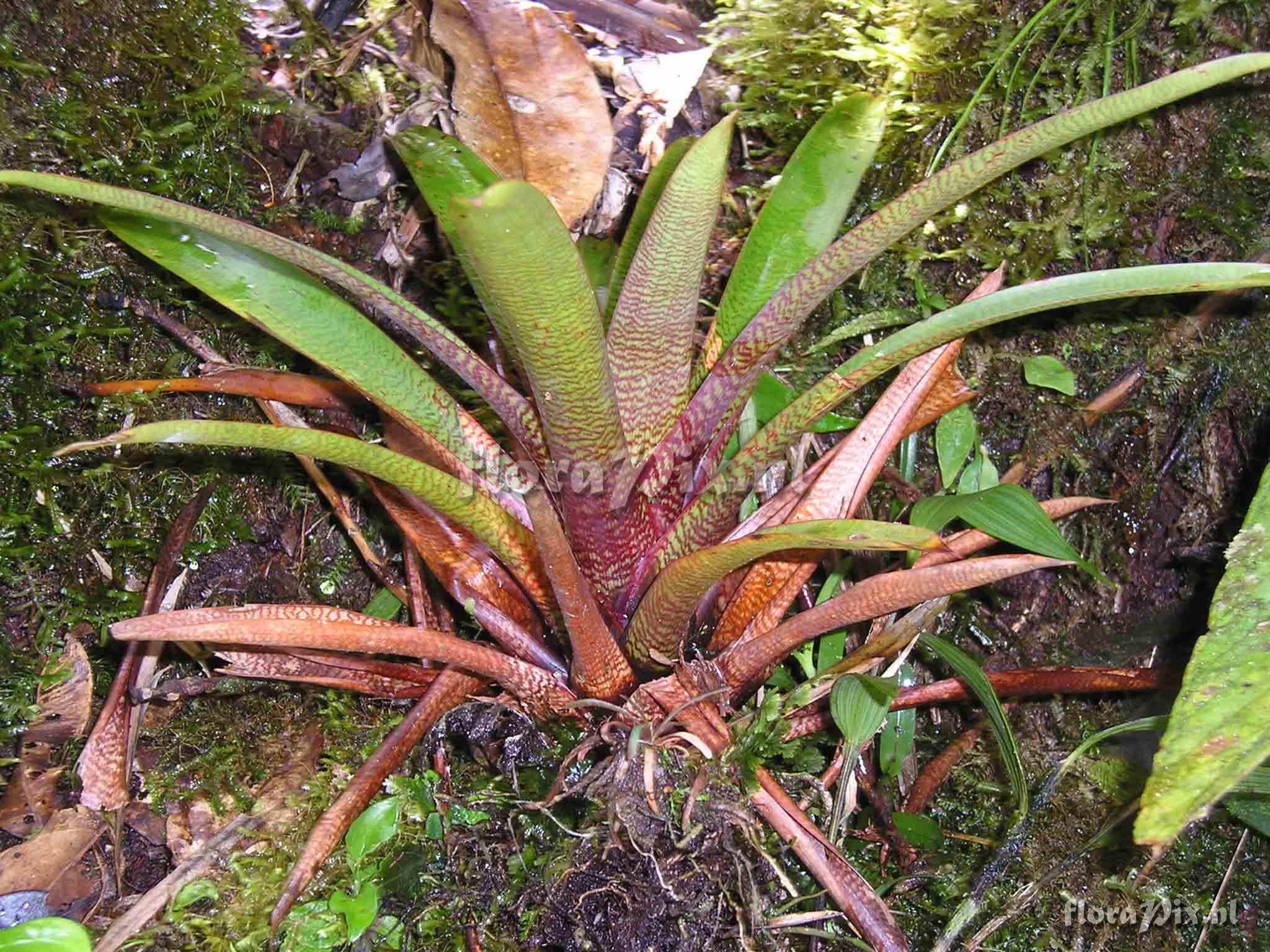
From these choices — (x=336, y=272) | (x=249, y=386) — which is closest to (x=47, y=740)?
(x=249, y=386)

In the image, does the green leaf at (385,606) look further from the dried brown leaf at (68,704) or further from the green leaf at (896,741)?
the green leaf at (896,741)

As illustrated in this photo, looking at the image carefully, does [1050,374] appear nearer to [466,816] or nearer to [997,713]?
[997,713]

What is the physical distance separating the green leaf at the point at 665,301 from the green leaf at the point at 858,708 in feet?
1.49

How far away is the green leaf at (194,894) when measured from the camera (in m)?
1.25

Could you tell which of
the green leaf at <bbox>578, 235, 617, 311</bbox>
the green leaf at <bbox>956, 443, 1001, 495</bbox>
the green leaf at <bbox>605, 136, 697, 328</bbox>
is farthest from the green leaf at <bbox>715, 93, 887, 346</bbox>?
the green leaf at <bbox>956, 443, 1001, 495</bbox>

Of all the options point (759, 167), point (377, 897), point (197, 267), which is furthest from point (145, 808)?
point (759, 167)

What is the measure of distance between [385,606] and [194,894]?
1.75 ft

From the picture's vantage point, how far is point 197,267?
1.21 meters

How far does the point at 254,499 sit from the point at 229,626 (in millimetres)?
565

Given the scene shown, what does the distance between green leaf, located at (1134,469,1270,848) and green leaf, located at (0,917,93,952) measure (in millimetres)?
1243

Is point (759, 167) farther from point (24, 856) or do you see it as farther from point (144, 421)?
point (24, 856)

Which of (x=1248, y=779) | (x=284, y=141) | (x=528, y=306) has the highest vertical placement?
(x=284, y=141)

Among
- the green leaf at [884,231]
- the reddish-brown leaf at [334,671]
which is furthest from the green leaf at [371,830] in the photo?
the green leaf at [884,231]

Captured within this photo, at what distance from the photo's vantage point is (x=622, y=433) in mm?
1107
